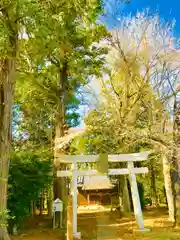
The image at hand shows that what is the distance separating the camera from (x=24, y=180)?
8641 millimetres

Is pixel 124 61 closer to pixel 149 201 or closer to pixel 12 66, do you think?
pixel 12 66

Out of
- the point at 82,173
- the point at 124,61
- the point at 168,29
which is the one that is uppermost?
the point at 168,29

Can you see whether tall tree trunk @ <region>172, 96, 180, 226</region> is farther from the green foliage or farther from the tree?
the green foliage

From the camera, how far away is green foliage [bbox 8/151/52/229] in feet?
26.7

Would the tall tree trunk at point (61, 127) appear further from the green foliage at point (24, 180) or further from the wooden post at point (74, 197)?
the wooden post at point (74, 197)

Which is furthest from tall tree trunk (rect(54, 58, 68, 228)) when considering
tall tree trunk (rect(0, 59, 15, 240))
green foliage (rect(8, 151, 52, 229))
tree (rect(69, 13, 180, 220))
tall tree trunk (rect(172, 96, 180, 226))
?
tall tree trunk (rect(172, 96, 180, 226))

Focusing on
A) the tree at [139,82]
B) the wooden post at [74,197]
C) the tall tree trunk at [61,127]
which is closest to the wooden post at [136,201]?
the tree at [139,82]

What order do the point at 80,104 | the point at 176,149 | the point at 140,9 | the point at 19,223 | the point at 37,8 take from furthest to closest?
the point at 80,104 → the point at 140,9 → the point at 19,223 → the point at 176,149 → the point at 37,8

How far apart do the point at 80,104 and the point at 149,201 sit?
37.4 feet

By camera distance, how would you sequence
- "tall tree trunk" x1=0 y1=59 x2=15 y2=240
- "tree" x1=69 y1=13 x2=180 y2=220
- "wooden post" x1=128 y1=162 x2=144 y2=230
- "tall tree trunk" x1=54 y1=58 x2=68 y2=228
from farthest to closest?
"tall tree trunk" x1=54 y1=58 x2=68 y2=228 < "tree" x1=69 y1=13 x2=180 y2=220 < "wooden post" x1=128 y1=162 x2=144 y2=230 < "tall tree trunk" x1=0 y1=59 x2=15 y2=240

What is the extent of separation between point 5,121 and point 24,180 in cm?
309

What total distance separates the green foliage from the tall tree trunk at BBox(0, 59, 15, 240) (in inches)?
71.4

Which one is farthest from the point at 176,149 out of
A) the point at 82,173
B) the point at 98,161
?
the point at 82,173

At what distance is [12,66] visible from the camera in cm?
660
